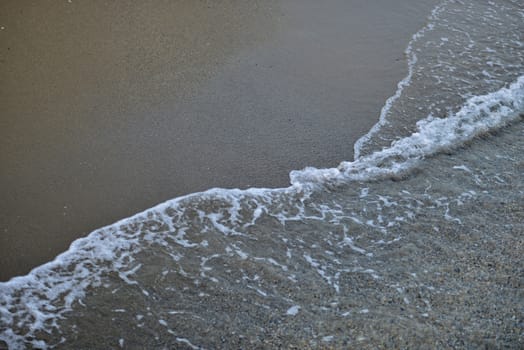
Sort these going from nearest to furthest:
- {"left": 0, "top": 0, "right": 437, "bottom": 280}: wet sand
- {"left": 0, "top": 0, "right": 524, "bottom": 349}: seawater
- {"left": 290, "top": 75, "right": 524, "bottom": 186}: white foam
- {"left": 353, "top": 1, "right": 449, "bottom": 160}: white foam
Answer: {"left": 0, "top": 0, "right": 524, "bottom": 349}: seawater → {"left": 0, "top": 0, "right": 437, "bottom": 280}: wet sand → {"left": 290, "top": 75, "right": 524, "bottom": 186}: white foam → {"left": 353, "top": 1, "right": 449, "bottom": 160}: white foam

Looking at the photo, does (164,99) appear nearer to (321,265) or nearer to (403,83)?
(321,265)

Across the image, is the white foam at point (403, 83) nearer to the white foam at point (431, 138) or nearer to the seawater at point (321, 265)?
the seawater at point (321, 265)

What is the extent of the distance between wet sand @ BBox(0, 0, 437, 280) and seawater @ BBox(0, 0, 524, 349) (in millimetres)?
187

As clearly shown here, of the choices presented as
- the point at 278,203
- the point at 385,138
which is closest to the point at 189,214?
the point at 278,203

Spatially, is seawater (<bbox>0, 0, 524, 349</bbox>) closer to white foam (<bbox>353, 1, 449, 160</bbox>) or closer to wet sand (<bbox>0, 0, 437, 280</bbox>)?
white foam (<bbox>353, 1, 449, 160</bbox>)

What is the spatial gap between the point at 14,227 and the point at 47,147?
689 millimetres

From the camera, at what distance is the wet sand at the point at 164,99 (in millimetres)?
3037

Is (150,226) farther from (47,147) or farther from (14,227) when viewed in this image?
(47,147)

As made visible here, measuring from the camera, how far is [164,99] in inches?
149

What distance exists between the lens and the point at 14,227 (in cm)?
277

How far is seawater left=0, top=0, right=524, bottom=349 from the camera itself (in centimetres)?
236

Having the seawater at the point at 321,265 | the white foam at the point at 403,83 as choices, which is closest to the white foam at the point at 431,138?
the seawater at the point at 321,265

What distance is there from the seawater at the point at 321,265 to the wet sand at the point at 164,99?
187 mm

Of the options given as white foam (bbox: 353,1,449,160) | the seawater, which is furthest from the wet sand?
the seawater
